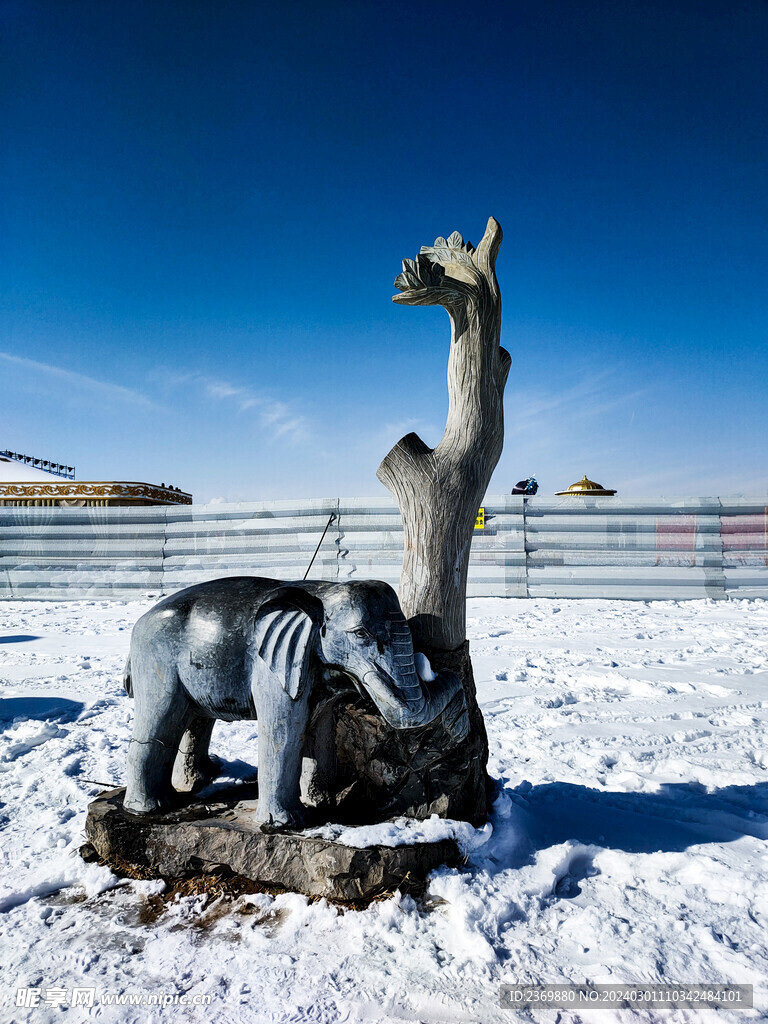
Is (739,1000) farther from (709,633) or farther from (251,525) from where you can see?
(251,525)

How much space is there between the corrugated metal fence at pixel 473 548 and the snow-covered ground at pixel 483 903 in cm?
490

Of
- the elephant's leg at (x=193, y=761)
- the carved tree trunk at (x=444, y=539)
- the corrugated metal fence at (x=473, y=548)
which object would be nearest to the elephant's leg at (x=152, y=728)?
the elephant's leg at (x=193, y=761)

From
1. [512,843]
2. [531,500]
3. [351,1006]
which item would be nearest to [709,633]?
[531,500]

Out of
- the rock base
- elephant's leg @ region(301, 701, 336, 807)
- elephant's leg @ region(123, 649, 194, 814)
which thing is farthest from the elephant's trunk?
elephant's leg @ region(123, 649, 194, 814)

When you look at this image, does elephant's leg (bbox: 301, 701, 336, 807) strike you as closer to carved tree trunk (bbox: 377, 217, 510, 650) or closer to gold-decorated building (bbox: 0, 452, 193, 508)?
carved tree trunk (bbox: 377, 217, 510, 650)

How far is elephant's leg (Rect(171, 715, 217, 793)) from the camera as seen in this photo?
7.22 feet

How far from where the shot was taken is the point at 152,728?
1948 millimetres

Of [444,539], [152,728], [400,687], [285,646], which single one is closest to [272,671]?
[285,646]

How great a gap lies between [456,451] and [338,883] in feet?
4.71

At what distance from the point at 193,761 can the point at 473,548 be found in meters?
6.66

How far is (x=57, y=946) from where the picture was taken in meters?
1.57

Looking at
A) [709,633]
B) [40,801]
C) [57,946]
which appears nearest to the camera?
[57,946]

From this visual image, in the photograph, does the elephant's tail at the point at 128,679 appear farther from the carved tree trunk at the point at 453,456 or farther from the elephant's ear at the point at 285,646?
the carved tree trunk at the point at 453,456

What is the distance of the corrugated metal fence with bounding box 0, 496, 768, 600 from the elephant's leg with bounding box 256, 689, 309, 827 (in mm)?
6462
